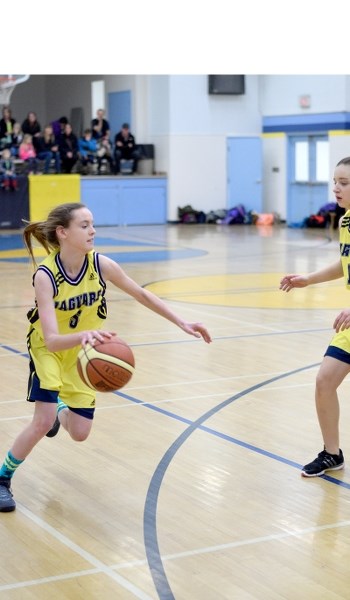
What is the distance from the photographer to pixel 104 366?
Answer: 4.16 meters

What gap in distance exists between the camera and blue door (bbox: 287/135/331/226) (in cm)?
2480

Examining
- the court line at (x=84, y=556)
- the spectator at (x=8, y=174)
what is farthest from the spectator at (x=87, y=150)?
the court line at (x=84, y=556)

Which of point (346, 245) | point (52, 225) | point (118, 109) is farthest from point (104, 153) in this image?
point (52, 225)

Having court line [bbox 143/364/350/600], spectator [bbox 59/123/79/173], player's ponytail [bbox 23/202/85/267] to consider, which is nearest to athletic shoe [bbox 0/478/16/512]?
court line [bbox 143/364/350/600]

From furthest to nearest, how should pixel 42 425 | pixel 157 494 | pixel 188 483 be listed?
pixel 188 483, pixel 157 494, pixel 42 425

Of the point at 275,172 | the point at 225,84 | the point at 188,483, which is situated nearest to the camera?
the point at 188,483

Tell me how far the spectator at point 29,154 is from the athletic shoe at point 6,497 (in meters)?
18.5

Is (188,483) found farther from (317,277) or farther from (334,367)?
(317,277)

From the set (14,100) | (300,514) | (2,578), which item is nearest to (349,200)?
(300,514)

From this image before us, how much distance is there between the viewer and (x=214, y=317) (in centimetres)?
1023

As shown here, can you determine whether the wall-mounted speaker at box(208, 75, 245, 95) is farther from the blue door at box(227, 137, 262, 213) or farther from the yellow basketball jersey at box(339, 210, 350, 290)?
the yellow basketball jersey at box(339, 210, 350, 290)

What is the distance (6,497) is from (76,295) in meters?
1.02
